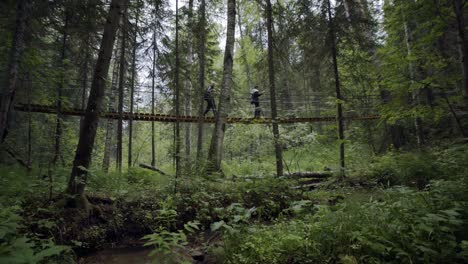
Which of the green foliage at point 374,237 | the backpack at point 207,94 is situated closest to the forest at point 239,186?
the green foliage at point 374,237

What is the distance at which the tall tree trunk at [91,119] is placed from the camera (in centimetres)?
358

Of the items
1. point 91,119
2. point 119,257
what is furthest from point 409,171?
point 91,119

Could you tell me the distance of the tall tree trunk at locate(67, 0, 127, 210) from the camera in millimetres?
3582

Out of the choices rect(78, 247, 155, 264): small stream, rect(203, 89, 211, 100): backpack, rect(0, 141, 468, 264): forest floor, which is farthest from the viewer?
rect(203, 89, 211, 100): backpack

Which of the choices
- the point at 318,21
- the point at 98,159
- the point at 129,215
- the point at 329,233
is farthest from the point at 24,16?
the point at 98,159

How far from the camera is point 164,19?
26.6 feet

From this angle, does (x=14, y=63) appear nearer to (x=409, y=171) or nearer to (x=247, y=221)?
(x=247, y=221)

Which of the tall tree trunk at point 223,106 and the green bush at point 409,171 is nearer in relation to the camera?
the green bush at point 409,171

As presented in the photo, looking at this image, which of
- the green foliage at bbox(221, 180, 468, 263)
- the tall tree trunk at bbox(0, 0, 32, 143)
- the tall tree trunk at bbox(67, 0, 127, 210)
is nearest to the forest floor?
the green foliage at bbox(221, 180, 468, 263)

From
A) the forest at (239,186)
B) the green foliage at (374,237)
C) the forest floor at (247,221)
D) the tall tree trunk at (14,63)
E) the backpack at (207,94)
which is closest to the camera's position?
the green foliage at (374,237)

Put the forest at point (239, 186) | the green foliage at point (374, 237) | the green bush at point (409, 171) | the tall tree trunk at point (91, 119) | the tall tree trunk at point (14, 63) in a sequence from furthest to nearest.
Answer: the green bush at point (409, 171) < the tall tree trunk at point (14, 63) < the tall tree trunk at point (91, 119) < the forest at point (239, 186) < the green foliage at point (374, 237)

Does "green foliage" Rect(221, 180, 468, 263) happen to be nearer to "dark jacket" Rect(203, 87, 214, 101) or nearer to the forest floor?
the forest floor

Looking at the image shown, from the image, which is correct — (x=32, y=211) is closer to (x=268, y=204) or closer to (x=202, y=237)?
(x=202, y=237)

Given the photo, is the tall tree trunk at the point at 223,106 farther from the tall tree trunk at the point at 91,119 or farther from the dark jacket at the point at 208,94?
the tall tree trunk at the point at 91,119
